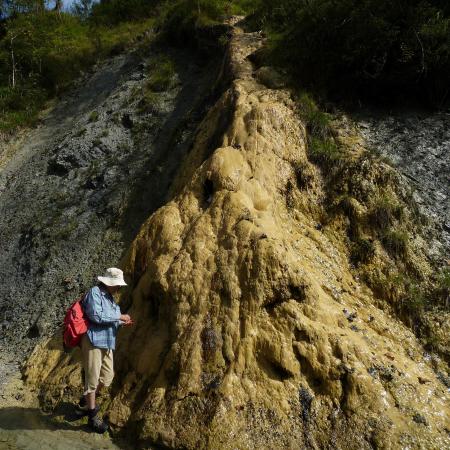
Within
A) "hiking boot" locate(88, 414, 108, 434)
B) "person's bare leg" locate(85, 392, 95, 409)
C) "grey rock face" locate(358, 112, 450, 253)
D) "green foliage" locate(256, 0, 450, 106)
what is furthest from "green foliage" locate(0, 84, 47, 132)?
"hiking boot" locate(88, 414, 108, 434)

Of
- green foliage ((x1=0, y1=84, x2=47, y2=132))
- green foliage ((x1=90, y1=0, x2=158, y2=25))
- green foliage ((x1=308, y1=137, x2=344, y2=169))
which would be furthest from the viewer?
green foliage ((x1=90, y1=0, x2=158, y2=25))

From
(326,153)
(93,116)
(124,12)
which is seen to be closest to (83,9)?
(124,12)

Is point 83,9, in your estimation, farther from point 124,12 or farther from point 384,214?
point 384,214

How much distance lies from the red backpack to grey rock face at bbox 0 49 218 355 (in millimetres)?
3664

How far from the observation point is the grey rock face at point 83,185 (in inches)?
424

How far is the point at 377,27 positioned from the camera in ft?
→ 35.4

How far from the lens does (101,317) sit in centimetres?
641

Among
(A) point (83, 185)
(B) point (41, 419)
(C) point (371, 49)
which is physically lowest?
(B) point (41, 419)

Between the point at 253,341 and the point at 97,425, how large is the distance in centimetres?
228

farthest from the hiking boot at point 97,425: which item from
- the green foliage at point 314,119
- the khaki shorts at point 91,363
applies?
the green foliage at point 314,119

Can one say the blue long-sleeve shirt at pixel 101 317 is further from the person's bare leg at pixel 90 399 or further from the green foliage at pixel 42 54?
the green foliage at pixel 42 54

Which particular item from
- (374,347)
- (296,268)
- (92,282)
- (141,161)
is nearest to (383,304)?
(374,347)

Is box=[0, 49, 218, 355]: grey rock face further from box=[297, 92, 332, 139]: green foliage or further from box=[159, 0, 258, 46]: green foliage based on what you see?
box=[297, 92, 332, 139]: green foliage

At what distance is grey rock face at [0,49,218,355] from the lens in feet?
35.3
